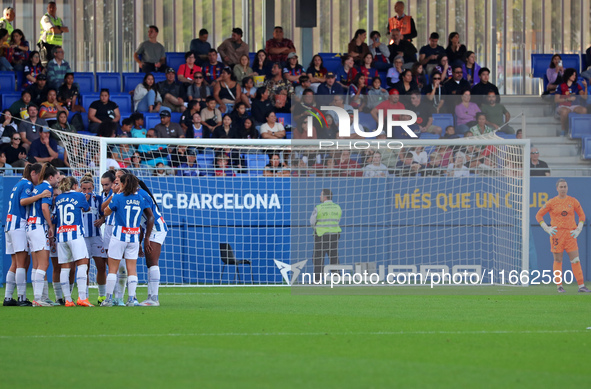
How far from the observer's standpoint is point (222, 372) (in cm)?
625

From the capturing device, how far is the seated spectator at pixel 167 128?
1697 cm

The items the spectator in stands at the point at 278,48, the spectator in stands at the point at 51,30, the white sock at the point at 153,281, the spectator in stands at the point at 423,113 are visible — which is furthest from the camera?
the spectator in stands at the point at 278,48

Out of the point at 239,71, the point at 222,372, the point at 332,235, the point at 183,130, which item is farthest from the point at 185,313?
the point at 239,71

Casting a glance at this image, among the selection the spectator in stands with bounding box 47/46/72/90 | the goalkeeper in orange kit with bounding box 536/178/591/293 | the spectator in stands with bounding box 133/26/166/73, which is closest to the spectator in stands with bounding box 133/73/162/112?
the spectator in stands with bounding box 47/46/72/90

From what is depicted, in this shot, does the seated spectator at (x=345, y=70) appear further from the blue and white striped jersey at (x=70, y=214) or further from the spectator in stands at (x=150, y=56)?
the blue and white striped jersey at (x=70, y=214)

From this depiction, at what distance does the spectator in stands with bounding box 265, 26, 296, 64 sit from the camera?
20359 millimetres

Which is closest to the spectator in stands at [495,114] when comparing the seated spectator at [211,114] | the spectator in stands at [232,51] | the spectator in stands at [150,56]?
the seated spectator at [211,114]

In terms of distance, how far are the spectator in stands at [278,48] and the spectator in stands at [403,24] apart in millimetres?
2768

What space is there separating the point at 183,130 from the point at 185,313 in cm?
760

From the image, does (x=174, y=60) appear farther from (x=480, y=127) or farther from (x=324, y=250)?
(x=480, y=127)

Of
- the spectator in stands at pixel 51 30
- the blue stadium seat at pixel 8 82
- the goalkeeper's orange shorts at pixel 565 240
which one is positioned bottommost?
the goalkeeper's orange shorts at pixel 565 240

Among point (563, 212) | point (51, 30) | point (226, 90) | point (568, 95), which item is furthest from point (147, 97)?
point (568, 95)

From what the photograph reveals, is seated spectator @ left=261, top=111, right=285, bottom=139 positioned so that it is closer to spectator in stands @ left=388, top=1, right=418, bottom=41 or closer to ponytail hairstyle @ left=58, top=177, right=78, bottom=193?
spectator in stands @ left=388, top=1, right=418, bottom=41

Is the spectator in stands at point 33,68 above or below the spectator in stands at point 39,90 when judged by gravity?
above
